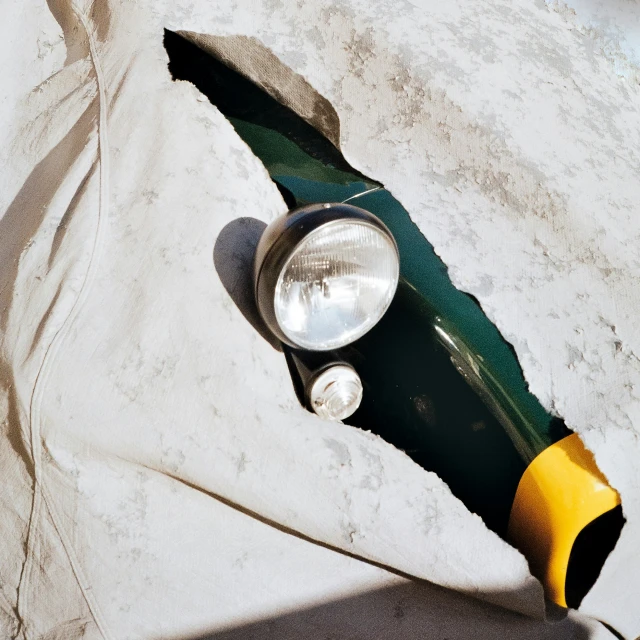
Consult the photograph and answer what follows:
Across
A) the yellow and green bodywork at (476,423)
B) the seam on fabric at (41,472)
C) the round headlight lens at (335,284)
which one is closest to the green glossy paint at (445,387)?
the yellow and green bodywork at (476,423)

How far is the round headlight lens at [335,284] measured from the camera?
104 cm

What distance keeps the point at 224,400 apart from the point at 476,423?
0.48m

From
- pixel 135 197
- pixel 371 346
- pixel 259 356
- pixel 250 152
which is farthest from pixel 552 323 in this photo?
pixel 135 197

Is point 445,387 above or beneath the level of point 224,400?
above

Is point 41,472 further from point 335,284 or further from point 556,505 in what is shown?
point 556,505

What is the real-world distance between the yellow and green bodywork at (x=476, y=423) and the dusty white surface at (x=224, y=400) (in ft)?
0.12

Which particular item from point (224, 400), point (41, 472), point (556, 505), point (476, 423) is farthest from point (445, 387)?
point (41, 472)

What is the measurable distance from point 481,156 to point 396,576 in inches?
36.7

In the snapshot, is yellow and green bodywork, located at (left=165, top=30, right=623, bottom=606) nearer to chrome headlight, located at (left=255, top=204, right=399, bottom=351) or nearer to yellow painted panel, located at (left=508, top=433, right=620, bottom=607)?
yellow painted panel, located at (left=508, top=433, right=620, bottom=607)

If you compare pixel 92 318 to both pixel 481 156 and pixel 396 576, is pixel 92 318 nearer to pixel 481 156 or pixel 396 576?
pixel 396 576

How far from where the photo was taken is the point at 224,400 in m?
1.12

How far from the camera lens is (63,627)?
1135mm

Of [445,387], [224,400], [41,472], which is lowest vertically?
[41,472]

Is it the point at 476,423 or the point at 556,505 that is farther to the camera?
the point at 476,423
